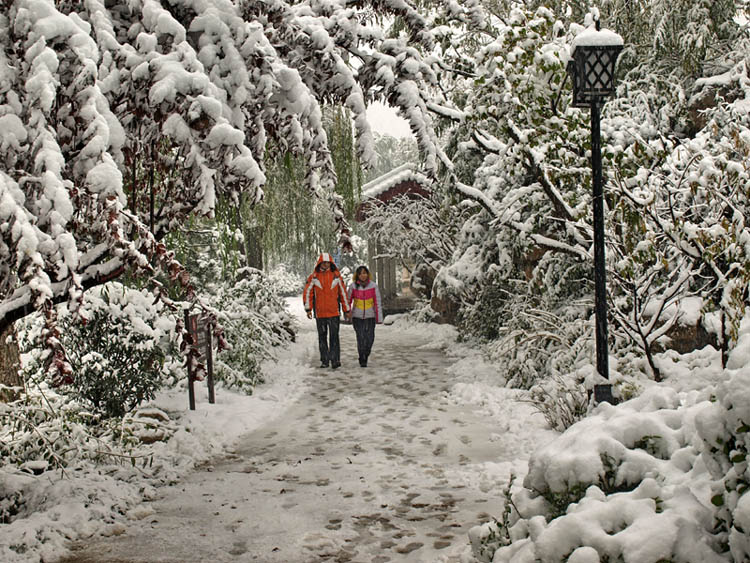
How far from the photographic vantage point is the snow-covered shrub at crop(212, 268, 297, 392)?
30.4ft

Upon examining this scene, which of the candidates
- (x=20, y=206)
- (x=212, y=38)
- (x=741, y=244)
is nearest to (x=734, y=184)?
(x=741, y=244)

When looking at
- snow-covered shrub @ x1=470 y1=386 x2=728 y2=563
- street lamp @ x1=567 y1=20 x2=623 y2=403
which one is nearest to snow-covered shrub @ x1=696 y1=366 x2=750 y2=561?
snow-covered shrub @ x1=470 y1=386 x2=728 y2=563

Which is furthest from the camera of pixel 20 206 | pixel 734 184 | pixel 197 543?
pixel 734 184

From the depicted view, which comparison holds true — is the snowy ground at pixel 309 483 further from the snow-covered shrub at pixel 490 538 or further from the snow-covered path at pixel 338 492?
the snow-covered shrub at pixel 490 538

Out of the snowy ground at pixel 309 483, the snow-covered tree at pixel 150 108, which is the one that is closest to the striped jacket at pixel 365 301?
the snowy ground at pixel 309 483

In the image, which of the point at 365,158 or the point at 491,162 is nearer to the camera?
the point at 365,158

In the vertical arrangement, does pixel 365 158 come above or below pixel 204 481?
above

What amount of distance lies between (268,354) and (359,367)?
1757 millimetres

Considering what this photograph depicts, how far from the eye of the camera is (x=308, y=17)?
11.3 ft

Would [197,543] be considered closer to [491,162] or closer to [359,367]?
[359,367]

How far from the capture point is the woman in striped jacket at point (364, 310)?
38.7 feet

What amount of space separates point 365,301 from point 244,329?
2708 mm

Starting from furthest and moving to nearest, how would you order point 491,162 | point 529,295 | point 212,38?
point 491,162, point 529,295, point 212,38

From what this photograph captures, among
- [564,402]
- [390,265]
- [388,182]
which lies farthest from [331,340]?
[388,182]
